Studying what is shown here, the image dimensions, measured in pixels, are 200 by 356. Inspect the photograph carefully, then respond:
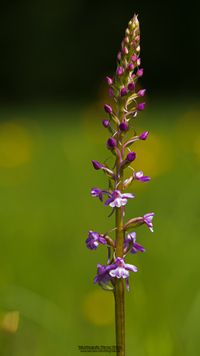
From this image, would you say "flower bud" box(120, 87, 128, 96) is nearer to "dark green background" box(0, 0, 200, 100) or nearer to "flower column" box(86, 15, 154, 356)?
"flower column" box(86, 15, 154, 356)

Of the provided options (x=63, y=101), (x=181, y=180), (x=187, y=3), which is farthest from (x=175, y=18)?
(x=181, y=180)

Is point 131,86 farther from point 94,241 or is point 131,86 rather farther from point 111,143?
point 94,241

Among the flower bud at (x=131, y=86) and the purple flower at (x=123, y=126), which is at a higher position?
the flower bud at (x=131, y=86)

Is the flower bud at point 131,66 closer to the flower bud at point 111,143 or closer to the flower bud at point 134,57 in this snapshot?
the flower bud at point 134,57

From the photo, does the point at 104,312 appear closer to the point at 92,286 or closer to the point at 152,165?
the point at 92,286

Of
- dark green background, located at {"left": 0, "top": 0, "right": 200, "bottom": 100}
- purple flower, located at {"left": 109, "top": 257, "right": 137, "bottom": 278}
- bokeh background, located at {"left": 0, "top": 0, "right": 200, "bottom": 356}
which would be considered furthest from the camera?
dark green background, located at {"left": 0, "top": 0, "right": 200, "bottom": 100}

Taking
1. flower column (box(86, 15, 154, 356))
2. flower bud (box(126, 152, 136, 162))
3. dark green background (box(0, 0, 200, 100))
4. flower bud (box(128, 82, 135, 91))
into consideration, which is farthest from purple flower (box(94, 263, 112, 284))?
dark green background (box(0, 0, 200, 100))

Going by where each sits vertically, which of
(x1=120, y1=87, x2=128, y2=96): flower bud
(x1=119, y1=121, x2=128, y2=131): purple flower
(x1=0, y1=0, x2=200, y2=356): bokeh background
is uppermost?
(x1=0, y1=0, x2=200, y2=356): bokeh background

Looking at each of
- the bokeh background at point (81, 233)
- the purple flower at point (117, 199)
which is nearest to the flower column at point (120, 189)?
the purple flower at point (117, 199)

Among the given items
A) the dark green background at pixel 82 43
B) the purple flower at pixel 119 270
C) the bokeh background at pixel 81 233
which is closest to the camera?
the purple flower at pixel 119 270

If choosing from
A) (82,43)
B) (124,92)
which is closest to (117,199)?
(124,92)

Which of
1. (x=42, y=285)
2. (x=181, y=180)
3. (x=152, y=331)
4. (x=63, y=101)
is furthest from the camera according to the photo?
(x=63, y=101)
